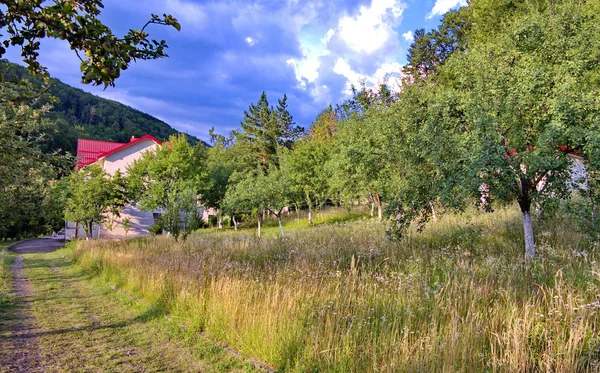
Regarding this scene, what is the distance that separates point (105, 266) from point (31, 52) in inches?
400

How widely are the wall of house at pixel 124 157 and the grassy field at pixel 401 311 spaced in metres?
29.9

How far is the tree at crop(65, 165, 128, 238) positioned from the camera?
73.5 ft

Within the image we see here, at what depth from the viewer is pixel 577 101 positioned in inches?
241

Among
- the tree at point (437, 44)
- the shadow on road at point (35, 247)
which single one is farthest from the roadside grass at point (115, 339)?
the tree at point (437, 44)

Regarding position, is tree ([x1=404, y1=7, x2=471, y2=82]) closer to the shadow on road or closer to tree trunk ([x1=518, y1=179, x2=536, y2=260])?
tree trunk ([x1=518, y1=179, x2=536, y2=260])

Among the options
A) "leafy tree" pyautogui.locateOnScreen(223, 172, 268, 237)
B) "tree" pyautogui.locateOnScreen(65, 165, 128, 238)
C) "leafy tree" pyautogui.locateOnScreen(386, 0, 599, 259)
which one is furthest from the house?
"leafy tree" pyautogui.locateOnScreen(386, 0, 599, 259)

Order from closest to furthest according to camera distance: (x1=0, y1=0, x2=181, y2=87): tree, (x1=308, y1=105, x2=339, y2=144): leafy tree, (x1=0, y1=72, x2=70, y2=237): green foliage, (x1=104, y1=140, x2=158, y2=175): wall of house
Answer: (x1=0, y1=0, x2=181, y2=87): tree, (x1=0, y1=72, x2=70, y2=237): green foliage, (x1=104, y1=140, x2=158, y2=175): wall of house, (x1=308, y1=105, x2=339, y2=144): leafy tree

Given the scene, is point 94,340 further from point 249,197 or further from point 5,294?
point 249,197

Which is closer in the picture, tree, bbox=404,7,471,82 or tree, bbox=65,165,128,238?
tree, bbox=65,165,128,238

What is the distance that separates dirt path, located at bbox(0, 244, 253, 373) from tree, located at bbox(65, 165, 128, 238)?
15660 mm

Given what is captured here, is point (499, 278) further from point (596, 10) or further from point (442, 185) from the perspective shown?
point (596, 10)

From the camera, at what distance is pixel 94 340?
5.20 meters

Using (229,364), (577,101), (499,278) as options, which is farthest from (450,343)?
(577,101)

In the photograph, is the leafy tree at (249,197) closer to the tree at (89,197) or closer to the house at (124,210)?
the tree at (89,197)
